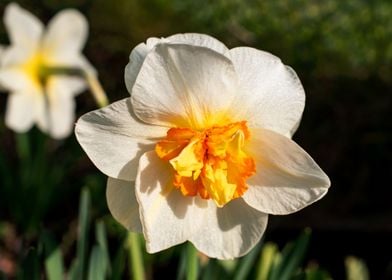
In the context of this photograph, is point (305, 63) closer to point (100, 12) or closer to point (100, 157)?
point (100, 12)

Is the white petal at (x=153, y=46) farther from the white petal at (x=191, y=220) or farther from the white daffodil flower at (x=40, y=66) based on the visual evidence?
the white daffodil flower at (x=40, y=66)

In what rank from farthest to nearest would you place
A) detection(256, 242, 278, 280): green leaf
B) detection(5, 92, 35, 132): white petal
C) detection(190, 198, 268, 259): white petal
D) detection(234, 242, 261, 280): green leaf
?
detection(5, 92, 35, 132): white petal < detection(256, 242, 278, 280): green leaf < detection(234, 242, 261, 280): green leaf < detection(190, 198, 268, 259): white petal

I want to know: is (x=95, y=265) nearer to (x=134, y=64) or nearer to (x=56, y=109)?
(x=134, y=64)

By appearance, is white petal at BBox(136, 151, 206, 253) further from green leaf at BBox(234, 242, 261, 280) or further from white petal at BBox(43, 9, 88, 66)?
white petal at BBox(43, 9, 88, 66)

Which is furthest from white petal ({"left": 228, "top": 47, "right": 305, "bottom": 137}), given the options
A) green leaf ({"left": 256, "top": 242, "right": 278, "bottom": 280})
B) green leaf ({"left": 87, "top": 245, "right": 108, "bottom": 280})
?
green leaf ({"left": 256, "top": 242, "right": 278, "bottom": 280})

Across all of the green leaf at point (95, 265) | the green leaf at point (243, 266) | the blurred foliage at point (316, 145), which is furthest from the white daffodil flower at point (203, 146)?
the blurred foliage at point (316, 145)
